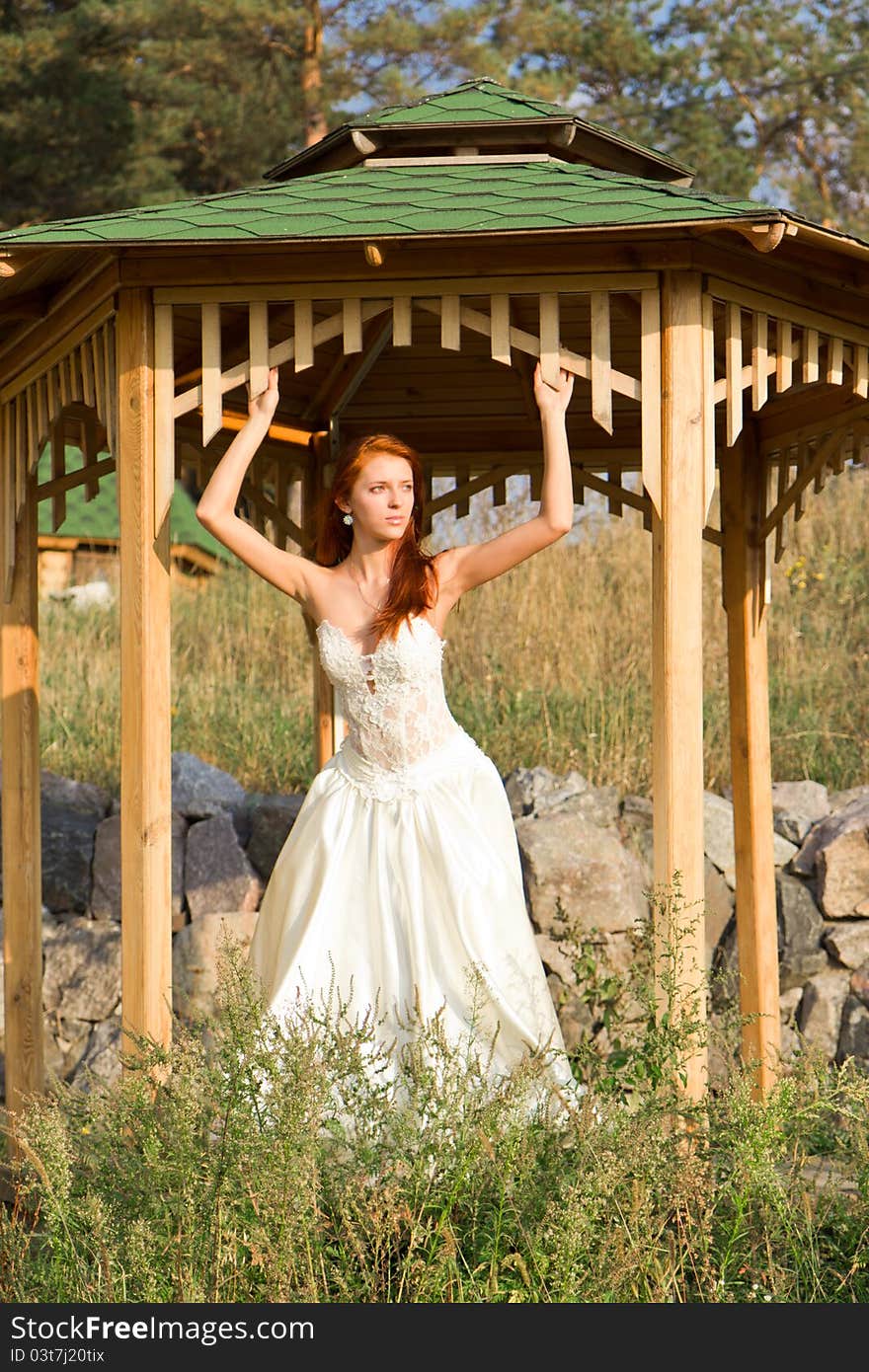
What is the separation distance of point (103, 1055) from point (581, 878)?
270cm

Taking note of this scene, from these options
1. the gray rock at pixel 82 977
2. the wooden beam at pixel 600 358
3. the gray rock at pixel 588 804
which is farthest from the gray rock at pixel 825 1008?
the wooden beam at pixel 600 358

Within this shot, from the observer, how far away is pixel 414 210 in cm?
539

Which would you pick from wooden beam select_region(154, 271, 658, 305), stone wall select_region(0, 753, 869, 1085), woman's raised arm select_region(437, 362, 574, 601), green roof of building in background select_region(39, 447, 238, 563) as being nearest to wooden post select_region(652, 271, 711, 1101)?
wooden beam select_region(154, 271, 658, 305)

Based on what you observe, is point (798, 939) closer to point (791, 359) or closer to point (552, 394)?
point (791, 359)

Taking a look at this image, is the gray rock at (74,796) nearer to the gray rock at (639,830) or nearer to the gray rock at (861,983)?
the gray rock at (639,830)

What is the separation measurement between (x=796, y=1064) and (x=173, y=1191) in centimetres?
191

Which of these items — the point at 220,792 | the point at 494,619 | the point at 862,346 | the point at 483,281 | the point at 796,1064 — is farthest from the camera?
the point at 494,619

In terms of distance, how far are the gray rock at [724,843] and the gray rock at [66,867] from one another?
349 cm

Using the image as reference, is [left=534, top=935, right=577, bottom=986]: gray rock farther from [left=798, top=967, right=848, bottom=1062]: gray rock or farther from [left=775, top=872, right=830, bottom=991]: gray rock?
[left=798, top=967, right=848, bottom=1062]: gray rock

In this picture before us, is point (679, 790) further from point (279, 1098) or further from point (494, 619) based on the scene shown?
point (494, 619)

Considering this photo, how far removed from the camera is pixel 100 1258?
13.7 ft

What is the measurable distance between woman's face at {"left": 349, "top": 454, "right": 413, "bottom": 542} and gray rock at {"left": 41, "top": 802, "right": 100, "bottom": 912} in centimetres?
394

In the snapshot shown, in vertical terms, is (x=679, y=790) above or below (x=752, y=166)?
below

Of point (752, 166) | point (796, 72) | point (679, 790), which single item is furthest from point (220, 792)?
point (796, 72)
